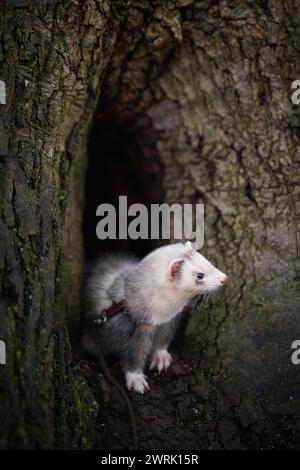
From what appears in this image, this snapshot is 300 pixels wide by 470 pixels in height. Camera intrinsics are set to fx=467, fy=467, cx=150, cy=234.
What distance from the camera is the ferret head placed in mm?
3016

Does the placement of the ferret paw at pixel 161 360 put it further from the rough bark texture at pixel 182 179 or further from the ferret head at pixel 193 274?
the ferret head at pixel 193 274

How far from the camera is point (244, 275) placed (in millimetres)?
3391

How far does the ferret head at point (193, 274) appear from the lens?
3.02 metres

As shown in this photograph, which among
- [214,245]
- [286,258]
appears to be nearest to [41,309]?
[214,245]

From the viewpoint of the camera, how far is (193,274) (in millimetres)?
3045

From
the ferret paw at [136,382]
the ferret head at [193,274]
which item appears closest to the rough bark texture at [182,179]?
the ferret paw at [136,382]

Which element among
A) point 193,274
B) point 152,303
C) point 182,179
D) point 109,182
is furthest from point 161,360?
point 109,182

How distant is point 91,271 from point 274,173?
165cm

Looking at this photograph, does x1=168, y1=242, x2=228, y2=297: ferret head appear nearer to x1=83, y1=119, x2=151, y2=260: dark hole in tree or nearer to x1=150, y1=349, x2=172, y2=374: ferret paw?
x1=150, y1=349, x2=172, y2=374: ferret paw

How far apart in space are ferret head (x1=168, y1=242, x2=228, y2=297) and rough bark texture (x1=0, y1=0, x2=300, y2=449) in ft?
1.39

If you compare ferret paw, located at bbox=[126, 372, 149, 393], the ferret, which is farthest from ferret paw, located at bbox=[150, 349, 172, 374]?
ferret paw, located at bbox=[126, 372, 149, 393]

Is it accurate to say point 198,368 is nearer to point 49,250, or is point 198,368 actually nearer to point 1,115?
point 49,250

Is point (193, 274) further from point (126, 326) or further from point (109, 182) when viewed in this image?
point (109, 182)

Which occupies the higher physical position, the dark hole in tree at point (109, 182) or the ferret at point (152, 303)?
the dark hole in tree at point (109, 182)
